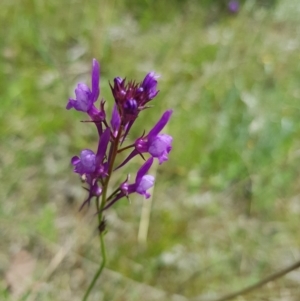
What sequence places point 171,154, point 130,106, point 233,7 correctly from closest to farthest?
point 130,106, point 171,154, point 233,7

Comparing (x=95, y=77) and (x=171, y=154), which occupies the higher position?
(x=95, y=77)

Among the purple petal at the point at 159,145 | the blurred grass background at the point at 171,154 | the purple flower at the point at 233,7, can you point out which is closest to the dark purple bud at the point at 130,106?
the purple petal at the point at 159,145

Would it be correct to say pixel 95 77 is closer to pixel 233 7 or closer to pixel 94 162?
pixel 94 162

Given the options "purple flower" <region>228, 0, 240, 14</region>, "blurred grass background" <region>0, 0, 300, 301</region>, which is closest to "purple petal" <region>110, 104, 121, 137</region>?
"blurred grass background" <region>0, 0, 300, 301</region>

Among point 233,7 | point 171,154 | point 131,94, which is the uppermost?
point 131,94

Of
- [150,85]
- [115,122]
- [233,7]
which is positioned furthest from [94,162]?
[233,7]

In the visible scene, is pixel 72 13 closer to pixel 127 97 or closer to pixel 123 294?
pixel 123 294

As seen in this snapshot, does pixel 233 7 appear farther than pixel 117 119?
Yes
